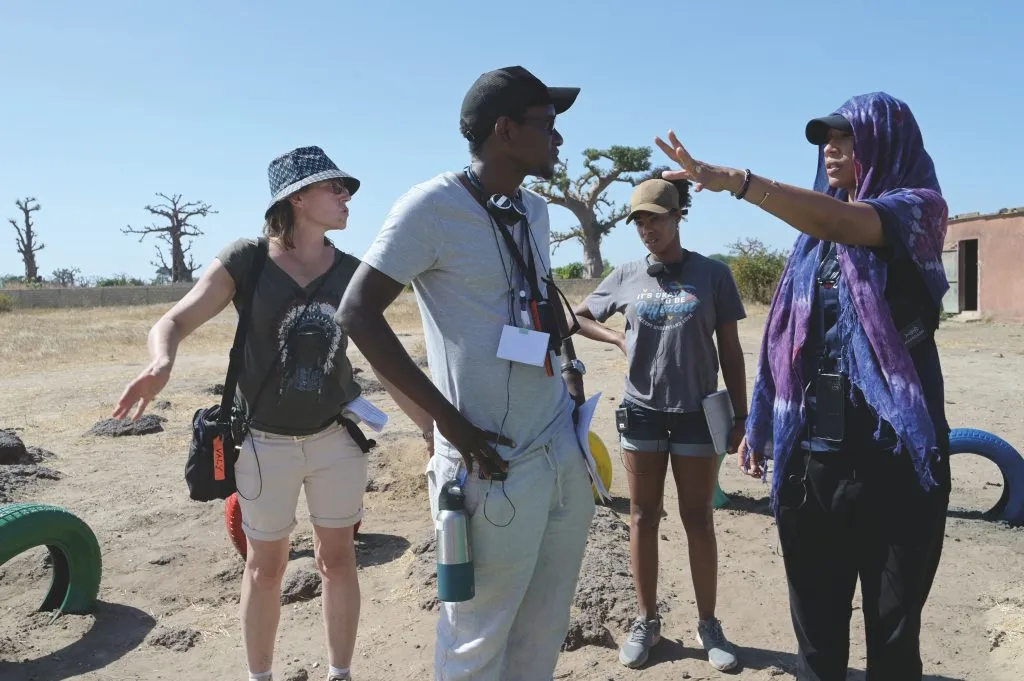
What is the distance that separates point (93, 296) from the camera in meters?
38.6

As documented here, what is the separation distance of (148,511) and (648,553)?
390 cm

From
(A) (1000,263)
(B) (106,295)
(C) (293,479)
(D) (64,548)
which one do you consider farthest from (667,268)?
(B) (106,295)

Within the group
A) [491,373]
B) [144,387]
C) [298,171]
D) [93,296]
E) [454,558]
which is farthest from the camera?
[93,296]

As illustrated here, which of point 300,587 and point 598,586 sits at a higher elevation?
point 598,586

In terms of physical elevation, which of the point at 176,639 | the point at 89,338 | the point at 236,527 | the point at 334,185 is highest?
the point at 334,185

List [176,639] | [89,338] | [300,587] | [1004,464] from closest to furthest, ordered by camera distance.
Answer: [176,639]
[300,587]
[1004,464]
[89,338]

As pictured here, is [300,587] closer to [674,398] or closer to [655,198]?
[674,398]

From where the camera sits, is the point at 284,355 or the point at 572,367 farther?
the point at 284,355

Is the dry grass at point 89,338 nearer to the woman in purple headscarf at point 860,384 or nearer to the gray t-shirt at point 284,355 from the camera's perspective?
the gray t-shirt at point 284,355

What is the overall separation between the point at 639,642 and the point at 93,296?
1596 inches

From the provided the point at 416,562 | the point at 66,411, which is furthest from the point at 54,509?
the point at 66,411

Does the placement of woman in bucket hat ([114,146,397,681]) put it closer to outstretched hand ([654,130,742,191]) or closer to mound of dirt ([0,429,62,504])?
outstretched hand ([654,130,742,191])

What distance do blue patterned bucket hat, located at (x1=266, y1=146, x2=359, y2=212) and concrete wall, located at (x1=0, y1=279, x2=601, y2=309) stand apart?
105ft

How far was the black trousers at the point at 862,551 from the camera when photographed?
229cm
